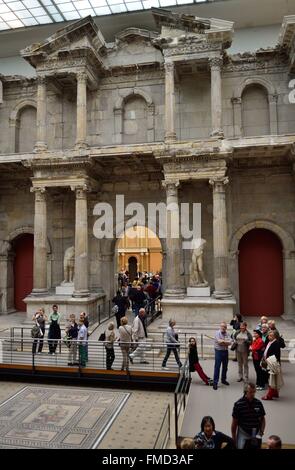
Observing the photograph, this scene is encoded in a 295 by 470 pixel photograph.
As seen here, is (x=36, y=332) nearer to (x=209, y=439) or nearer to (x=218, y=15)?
(x=209, y=439)

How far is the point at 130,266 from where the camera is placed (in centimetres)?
3247

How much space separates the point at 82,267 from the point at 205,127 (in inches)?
292

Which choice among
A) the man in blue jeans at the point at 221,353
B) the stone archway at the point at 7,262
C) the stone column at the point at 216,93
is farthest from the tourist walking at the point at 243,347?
the stone archway at the point at 7,262

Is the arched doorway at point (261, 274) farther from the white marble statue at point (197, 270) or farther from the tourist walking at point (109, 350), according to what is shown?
the tourist walking at point (109, 350)

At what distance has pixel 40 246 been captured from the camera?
1518 cm

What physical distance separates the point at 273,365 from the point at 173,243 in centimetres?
670

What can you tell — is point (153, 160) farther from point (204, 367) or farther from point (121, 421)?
point (121, 421)

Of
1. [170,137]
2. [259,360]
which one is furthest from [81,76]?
[259,360]

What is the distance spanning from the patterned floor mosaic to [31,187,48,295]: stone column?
5496mm

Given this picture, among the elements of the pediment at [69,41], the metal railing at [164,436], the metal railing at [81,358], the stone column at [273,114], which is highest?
the pediment at [69,41]

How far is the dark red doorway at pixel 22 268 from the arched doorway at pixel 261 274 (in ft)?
30.7

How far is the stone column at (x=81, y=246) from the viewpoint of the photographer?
48.4ft
